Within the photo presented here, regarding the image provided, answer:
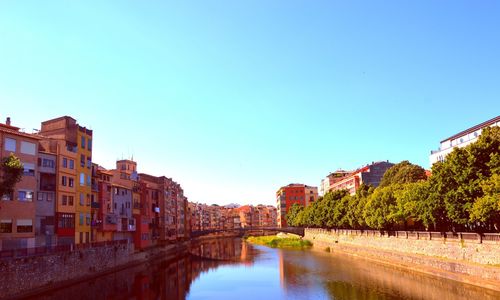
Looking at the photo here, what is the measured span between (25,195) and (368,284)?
4636 centimetres

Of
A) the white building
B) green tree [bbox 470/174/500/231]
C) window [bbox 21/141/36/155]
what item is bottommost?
green tree [bbox 470/174/500/231]

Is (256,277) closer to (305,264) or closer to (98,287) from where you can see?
(305,264)

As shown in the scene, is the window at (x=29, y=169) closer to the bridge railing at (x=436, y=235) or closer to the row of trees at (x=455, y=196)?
the row of trees at (x=455, y=196)

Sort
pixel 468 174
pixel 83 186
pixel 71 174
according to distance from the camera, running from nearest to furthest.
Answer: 1. pixel 468 174
2. pixel 71 174
3. pixel 83 186

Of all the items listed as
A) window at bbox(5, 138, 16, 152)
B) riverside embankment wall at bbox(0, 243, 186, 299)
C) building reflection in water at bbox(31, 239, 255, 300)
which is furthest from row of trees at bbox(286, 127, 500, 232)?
window at bbox(5, 138, 16, 152)

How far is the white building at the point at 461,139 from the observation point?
9125 centimetres

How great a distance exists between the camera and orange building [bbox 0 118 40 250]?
5259 centimetres

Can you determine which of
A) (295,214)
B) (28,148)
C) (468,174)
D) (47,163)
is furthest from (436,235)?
(295,214)

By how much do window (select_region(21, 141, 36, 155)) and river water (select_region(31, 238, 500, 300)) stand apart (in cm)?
1946

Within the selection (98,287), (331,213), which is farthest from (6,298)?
(331,213)

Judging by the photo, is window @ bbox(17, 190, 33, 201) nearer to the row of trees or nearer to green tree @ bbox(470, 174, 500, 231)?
the row of trees

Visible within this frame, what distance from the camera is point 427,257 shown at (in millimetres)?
56344

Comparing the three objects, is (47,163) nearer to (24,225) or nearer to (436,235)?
(24,225)

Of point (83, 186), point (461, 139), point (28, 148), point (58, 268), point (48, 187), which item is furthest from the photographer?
point (461, 139)
